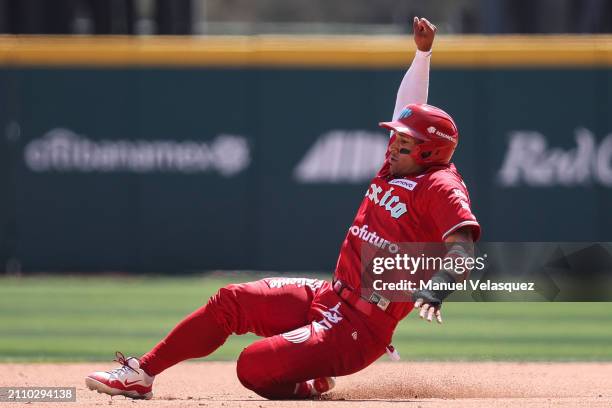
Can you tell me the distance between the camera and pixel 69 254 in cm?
1239

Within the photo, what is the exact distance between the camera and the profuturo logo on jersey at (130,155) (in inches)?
492

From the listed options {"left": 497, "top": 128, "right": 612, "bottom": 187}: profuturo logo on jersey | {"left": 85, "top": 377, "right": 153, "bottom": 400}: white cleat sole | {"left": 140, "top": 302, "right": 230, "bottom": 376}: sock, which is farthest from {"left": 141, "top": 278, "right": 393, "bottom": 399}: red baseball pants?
{"left": 497, "top": 128, "right": 612, "bottom": 187}: profuturo logo on jersey

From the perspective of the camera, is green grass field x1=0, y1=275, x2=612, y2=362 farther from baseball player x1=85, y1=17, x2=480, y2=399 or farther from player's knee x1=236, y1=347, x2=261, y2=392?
player's knee x1=236, y1=347, x2=261, y2=392

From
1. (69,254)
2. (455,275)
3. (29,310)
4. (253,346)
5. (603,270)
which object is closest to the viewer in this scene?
(455,275)

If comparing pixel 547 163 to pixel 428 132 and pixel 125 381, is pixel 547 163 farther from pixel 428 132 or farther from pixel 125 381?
pixel 125 381

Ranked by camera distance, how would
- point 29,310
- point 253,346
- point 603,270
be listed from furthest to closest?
point 603,270
point 29,310
point 253,346

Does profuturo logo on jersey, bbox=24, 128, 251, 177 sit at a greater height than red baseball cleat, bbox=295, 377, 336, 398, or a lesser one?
lesser

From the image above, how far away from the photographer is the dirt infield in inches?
203

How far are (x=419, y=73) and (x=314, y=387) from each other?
1661 millimetres

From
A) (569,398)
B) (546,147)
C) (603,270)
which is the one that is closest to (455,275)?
(569,398)

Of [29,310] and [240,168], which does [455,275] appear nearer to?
[29,310]

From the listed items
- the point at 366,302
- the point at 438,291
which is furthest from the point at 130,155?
the point at 438,291

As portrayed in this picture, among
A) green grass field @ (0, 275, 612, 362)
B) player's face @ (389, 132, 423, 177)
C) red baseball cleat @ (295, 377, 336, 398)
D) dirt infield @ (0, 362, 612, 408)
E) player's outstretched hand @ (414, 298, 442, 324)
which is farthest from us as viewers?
green grass field @ (0, 275, 612, 362)

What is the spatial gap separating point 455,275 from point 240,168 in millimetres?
7951
